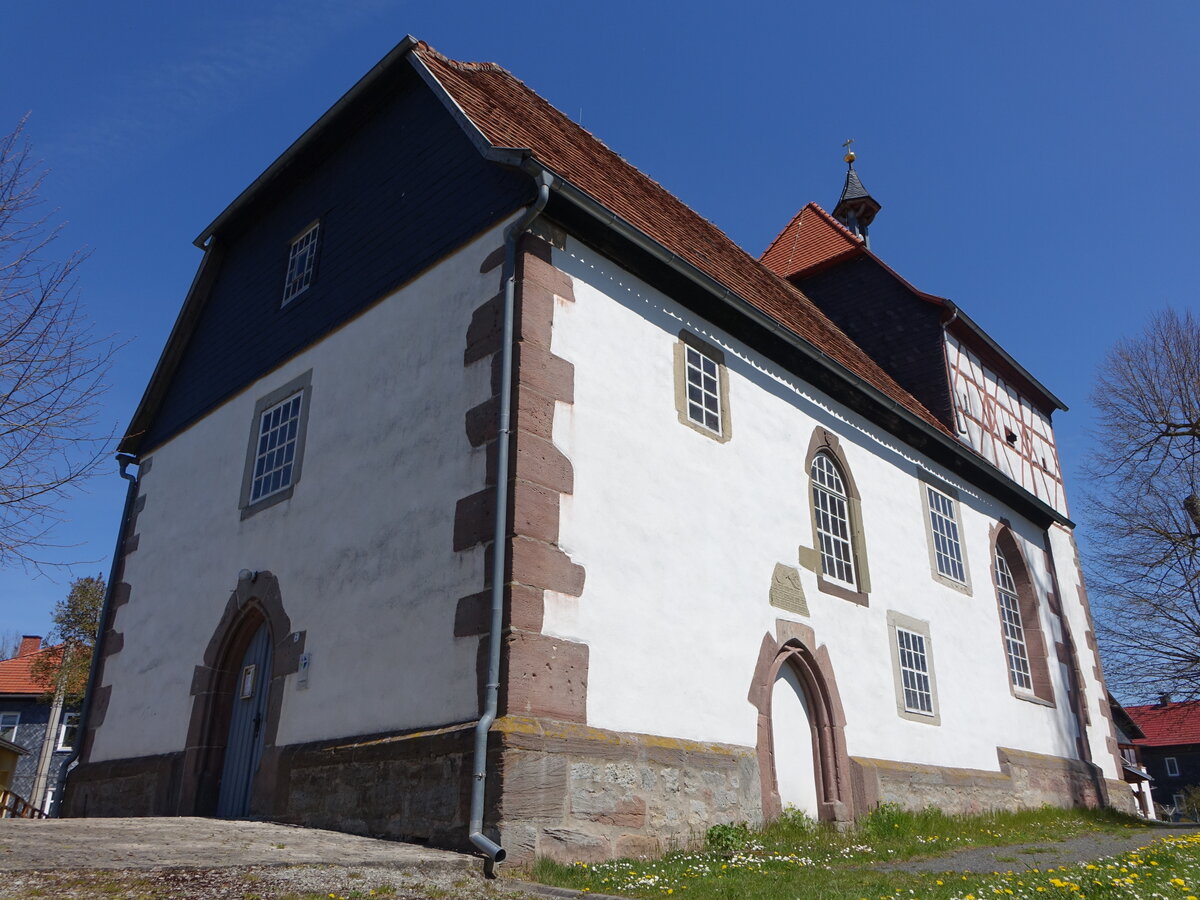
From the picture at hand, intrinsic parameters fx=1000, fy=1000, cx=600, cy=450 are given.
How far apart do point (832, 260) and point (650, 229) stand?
1040cm

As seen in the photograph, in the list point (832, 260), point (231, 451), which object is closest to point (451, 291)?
point (231, 451)

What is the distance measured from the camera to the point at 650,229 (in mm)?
12023

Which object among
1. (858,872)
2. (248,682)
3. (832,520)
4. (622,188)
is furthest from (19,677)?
(858,872)

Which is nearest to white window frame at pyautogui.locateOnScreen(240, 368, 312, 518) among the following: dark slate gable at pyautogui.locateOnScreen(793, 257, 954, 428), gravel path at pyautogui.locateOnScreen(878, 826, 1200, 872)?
gravel path at pyautogui.locateOnScreen(878, 826, 1200, 872)

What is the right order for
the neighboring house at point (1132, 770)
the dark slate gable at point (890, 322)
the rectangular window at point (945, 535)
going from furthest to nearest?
1. the neighboring house at point (1132, 770)
2. the dark slate gable at point (890, 322)
3. the rectangular window at point (945, 535)

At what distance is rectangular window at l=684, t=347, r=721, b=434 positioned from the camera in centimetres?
1102

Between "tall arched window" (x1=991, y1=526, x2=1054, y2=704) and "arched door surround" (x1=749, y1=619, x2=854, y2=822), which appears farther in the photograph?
"tall arched window" (x1=991, y1=526, x2=1054, y2=704)

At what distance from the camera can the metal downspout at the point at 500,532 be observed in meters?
7.40

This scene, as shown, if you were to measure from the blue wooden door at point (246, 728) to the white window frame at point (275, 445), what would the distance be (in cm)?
155

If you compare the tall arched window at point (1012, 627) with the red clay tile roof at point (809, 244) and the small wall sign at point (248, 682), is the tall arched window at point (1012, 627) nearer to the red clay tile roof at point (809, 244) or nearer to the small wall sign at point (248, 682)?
the red clay tile roof at point (809, 244)

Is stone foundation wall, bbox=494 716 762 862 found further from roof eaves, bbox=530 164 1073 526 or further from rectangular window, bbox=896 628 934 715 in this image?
roof eaves, bbox=530 164 1073 526

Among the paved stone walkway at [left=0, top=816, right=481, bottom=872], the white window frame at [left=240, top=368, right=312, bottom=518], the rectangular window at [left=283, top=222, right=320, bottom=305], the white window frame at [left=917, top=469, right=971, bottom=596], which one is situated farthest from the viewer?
the white window frame at [left=917, top=469, right=971, bottom=596]

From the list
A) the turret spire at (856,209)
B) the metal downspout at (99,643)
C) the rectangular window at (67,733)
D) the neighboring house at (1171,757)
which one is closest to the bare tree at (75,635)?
the rectangular window at (67,733)

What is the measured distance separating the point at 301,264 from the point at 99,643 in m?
6.31
